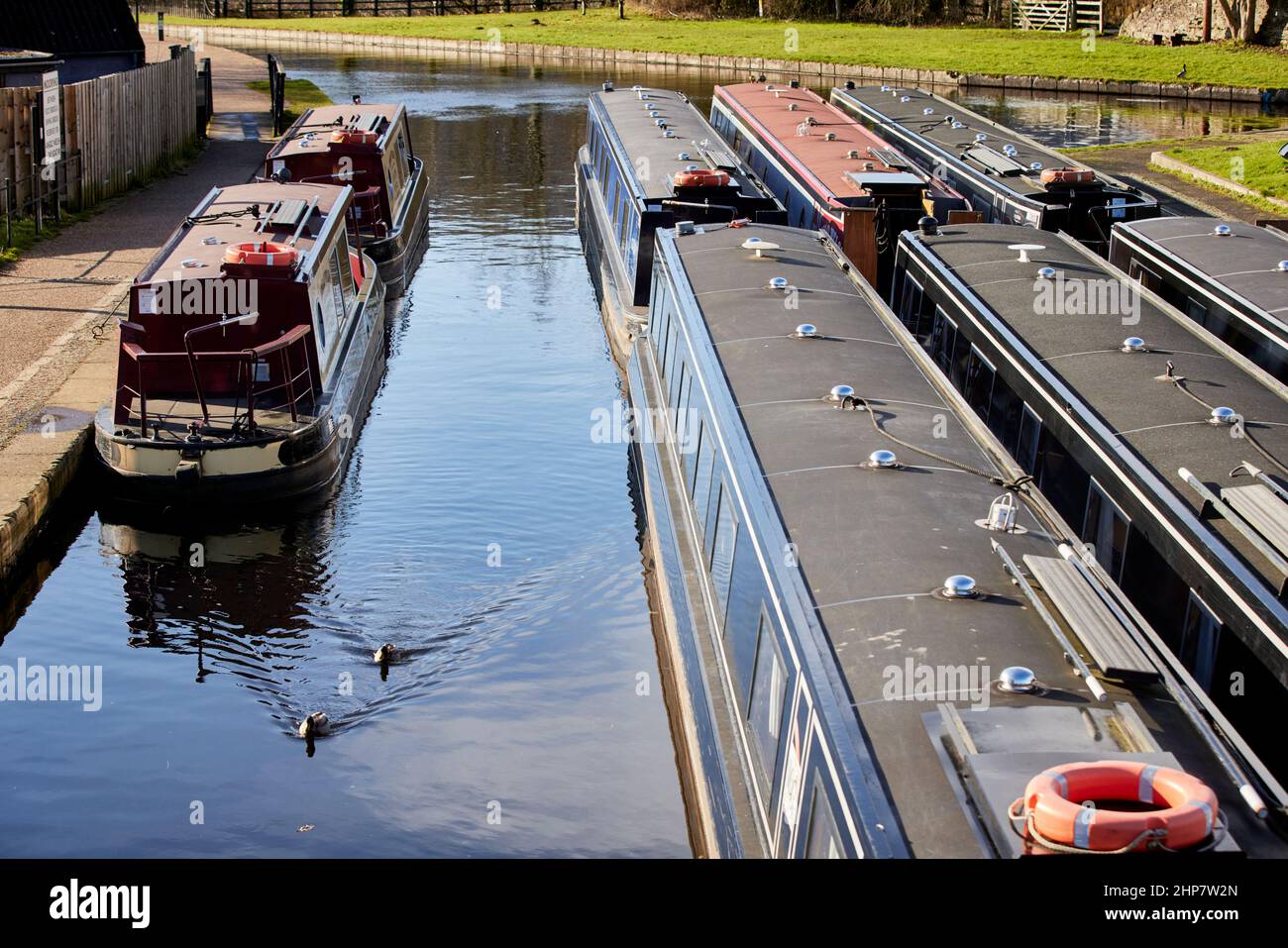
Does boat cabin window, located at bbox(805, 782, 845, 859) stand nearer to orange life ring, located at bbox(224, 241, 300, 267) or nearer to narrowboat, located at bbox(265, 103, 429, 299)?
orange life ring, located at bbox(224, 241, 300, 267)

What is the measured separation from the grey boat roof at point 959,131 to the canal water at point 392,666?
20.7 feet

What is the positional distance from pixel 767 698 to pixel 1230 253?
868 cm

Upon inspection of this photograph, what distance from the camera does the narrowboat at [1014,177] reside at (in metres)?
17.9

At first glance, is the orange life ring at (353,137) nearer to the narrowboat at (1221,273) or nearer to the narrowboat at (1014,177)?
the narrowboat at (1014,177)

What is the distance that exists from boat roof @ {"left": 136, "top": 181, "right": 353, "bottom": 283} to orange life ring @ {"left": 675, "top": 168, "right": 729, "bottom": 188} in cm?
469

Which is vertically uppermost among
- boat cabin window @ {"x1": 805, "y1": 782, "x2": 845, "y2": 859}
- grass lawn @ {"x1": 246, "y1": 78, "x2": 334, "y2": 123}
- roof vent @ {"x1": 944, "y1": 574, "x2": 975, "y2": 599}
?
grass lawn @ {"x1": 246, "y1": 78, "x2": 334, "y2": 123}

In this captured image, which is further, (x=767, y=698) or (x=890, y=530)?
(x=767, y=698)

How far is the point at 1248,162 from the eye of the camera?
96.5ft

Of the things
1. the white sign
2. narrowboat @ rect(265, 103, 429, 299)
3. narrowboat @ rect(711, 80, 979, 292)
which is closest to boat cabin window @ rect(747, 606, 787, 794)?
narrowboat @ rect(711, 80, 979, 292)

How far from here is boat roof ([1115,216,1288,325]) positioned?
43.3 feet

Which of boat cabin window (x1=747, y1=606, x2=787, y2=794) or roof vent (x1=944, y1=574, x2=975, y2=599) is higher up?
roof vent (x1=944, y1=574, x2=975, y2=599)

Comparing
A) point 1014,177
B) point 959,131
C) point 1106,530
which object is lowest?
point 1106,530

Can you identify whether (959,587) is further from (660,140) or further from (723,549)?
(660,140)

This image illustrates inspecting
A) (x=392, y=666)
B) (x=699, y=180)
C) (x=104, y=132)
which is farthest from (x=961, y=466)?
(x=104, y=132)
